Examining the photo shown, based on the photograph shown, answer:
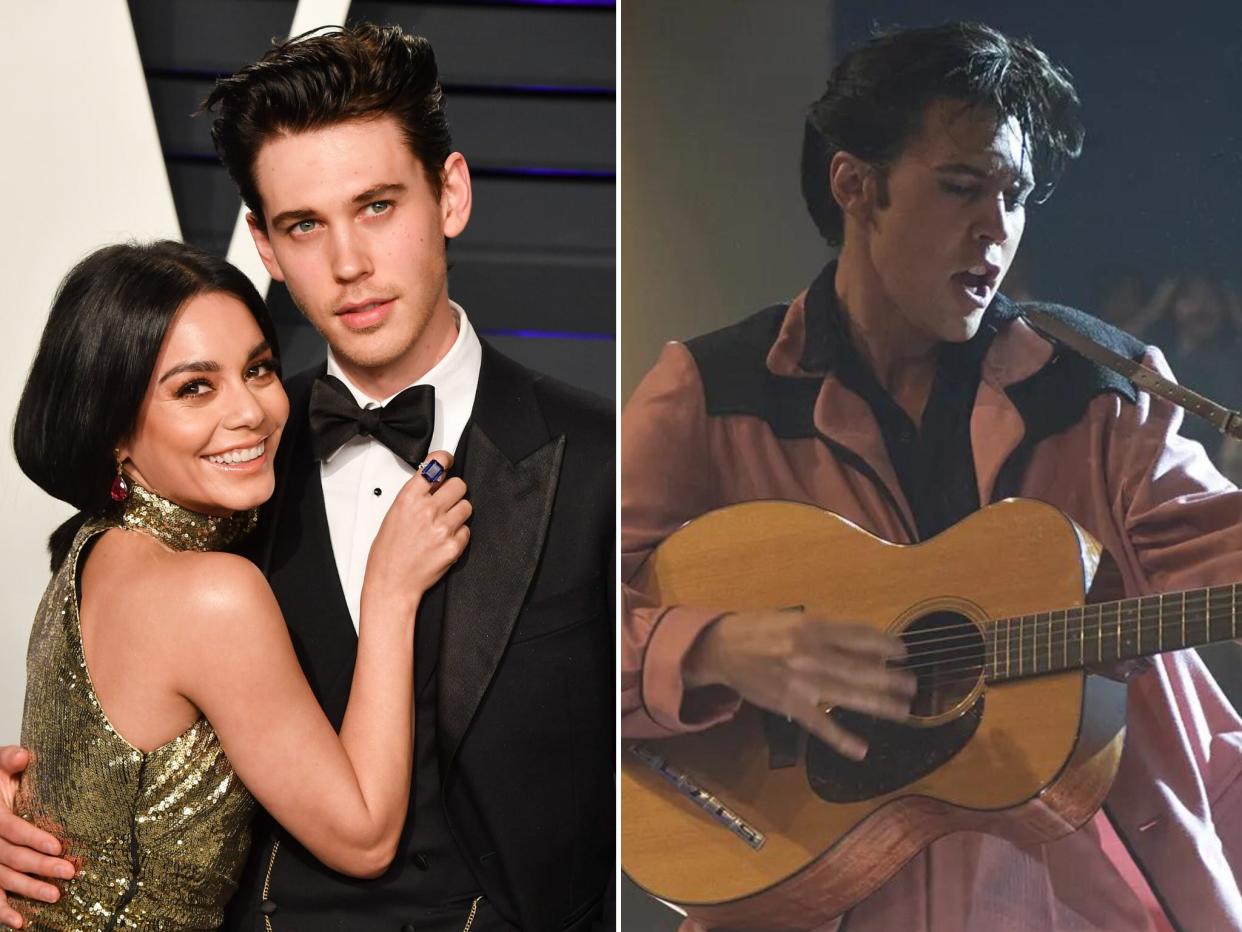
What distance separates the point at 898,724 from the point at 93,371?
133 cm

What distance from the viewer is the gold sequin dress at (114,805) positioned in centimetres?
211

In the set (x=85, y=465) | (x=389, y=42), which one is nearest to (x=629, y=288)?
(x=389, y=42)

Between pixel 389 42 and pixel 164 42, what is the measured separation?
64cm

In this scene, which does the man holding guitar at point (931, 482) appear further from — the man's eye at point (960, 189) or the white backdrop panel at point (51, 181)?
the white backdrop panel at point (51, 181)

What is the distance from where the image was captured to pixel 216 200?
8.82 feet

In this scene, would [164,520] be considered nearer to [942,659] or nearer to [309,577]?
[309,577]

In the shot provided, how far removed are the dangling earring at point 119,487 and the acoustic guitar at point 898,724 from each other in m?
0.81

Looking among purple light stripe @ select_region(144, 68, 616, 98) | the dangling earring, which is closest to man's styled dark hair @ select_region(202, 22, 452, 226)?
purple light stripe @ select_region(144, 68, 616, 98)

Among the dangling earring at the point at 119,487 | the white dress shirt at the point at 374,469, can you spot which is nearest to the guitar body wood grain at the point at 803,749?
the white dress shirt at the point at 374,469

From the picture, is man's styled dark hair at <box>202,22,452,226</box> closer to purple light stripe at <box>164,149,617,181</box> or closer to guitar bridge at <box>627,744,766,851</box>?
purple light stripe at <box>164,149,617,181</box>

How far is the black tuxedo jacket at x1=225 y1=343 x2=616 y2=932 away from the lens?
2211mm

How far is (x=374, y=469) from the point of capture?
236cm

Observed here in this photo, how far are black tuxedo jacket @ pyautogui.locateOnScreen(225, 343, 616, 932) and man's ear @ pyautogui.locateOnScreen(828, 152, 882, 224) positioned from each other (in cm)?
51

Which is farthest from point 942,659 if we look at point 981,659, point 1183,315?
point 1183,315
